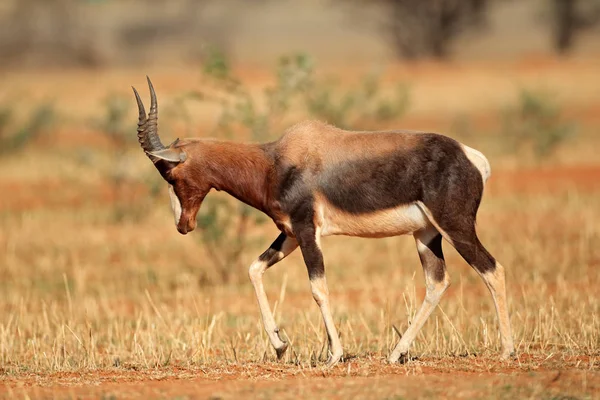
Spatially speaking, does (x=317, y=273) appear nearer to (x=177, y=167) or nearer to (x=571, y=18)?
(x=177, y=167)

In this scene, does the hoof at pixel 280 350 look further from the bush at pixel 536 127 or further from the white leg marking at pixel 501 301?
the bush at pixel 536 127

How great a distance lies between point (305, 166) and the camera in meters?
9.24

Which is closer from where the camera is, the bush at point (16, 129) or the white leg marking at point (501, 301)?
the white leg marking at point (501, 301)

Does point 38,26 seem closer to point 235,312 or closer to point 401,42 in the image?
point 401,42

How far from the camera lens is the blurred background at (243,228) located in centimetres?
1076

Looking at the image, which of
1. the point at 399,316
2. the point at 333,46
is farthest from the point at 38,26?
the point at 399,316

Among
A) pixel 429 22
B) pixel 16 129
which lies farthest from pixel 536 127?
pixel 429 22

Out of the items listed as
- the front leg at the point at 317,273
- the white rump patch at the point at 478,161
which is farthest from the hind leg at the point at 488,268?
the front leg at the point at 317,273

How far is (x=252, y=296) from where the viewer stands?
47.2 ft

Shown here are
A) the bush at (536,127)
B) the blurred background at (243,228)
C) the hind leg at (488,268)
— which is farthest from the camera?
the bush at (536,127)

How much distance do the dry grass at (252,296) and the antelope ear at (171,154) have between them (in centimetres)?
172

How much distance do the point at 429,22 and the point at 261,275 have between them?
2178 inches

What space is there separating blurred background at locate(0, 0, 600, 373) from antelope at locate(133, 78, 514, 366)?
71cm

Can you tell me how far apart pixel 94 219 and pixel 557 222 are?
353 inches
